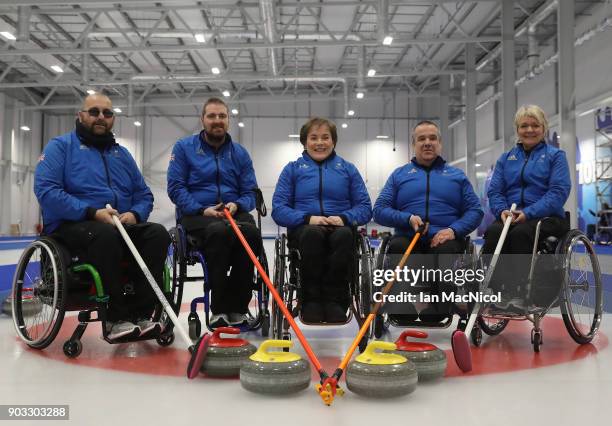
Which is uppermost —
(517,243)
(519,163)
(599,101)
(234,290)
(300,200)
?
(599,101)

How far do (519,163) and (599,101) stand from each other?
8.52 metres

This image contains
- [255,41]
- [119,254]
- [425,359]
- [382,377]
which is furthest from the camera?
[255,41]

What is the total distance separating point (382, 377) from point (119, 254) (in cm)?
136

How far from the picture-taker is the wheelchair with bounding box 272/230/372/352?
245 centimetres

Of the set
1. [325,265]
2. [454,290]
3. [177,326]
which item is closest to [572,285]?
[454,290]

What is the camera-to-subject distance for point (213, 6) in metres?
9.95

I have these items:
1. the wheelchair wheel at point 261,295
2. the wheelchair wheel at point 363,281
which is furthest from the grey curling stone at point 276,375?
the wheelchair wheel at point 261,295

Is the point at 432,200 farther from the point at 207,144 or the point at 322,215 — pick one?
the point at 207,144

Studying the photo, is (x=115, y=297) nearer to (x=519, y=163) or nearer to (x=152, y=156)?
(x=519, y=163)

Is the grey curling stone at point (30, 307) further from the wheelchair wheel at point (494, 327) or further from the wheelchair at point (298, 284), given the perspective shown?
the wheelchair wheel at point (494, 327)

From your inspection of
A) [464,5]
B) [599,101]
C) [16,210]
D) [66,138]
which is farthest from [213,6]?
[16,210]

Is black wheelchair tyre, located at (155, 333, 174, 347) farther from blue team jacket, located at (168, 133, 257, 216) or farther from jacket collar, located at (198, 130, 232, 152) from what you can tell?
jacket collar, located at (198, 130, 232, 152)

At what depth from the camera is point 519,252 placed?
2670mm

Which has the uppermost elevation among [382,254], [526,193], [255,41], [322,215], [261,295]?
[255,41]
